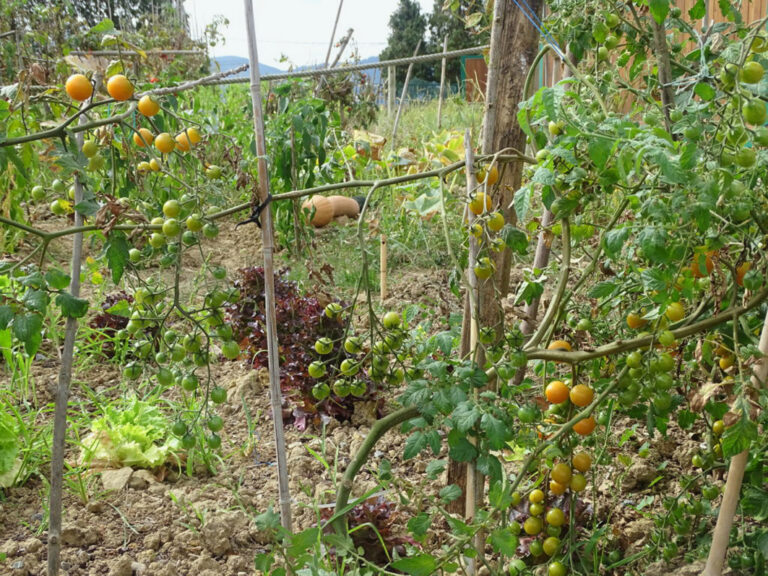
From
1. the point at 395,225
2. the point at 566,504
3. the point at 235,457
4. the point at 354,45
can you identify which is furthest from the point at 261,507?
the point at 354,45

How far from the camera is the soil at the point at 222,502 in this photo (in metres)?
1.87

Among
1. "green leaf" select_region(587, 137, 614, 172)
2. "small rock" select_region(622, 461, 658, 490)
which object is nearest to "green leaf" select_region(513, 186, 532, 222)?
"green leaf" select_region(587, 137, 614, 172)

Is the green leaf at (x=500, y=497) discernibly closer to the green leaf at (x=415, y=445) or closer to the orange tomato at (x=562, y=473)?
the green leaf at (x=415, y=445)

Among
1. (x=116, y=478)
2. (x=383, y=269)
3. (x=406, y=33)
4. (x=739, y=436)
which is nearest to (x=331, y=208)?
(x=383, y=269)

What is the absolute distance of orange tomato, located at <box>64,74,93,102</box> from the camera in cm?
121

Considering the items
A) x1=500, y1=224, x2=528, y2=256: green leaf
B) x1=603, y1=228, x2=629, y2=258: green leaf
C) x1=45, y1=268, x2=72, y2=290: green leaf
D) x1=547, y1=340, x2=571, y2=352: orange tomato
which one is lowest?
x1=547, y1=340, x2=571, y2=352: orange tomato

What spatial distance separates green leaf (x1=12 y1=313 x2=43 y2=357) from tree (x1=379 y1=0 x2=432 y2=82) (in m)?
20.8

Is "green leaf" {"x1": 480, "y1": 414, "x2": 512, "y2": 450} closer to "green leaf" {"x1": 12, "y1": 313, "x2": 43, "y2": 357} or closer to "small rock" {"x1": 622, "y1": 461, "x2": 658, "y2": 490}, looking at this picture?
"green leaf" {"x1": 12, "y1": 313, "x2": 43, "y2": 357}

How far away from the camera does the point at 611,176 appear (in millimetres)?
1259

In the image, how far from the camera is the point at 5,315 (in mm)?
1144

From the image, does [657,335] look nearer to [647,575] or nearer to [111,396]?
[647,575]

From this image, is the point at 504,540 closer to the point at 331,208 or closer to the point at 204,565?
the point at 204,565

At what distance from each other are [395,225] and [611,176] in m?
3.67

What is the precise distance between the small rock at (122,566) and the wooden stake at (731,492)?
147cm
